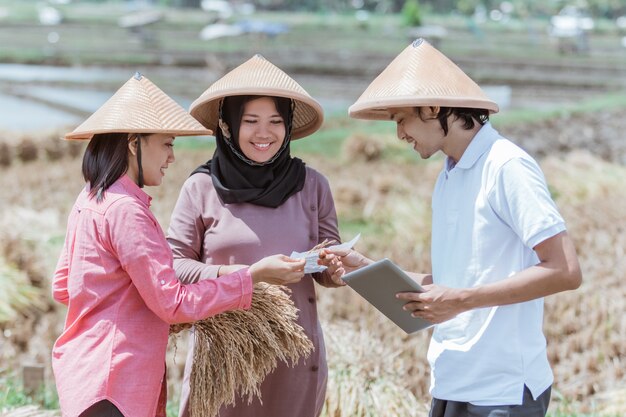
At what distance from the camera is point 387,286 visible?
249 centimetres

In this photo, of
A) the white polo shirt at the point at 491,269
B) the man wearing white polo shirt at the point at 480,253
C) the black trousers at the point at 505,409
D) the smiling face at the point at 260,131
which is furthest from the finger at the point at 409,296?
the smiling face at the point at 260,131

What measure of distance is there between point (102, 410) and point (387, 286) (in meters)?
0.83

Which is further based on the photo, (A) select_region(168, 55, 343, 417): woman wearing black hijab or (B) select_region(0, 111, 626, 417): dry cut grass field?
(B) select_region(0, 111, 626, 417): dry cut grass field

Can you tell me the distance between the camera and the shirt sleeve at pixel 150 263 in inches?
93.3

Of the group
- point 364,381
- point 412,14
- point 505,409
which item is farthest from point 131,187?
point 412,14

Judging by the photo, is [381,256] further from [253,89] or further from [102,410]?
[102,410]

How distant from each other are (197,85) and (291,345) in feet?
38.7

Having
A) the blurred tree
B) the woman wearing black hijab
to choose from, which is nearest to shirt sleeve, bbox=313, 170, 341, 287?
the woman wearing black hijab

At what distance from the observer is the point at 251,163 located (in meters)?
2.91

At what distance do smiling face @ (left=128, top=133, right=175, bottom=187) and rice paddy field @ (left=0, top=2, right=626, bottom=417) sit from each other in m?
0.77

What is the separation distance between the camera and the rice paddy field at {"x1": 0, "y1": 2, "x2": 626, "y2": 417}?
4.84 meters

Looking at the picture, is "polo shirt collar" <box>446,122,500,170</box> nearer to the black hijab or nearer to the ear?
the black hijab

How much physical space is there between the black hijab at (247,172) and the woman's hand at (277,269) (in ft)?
1.06

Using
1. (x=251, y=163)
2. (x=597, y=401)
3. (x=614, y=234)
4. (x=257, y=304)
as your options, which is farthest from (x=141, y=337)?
(x=614, y=234)
